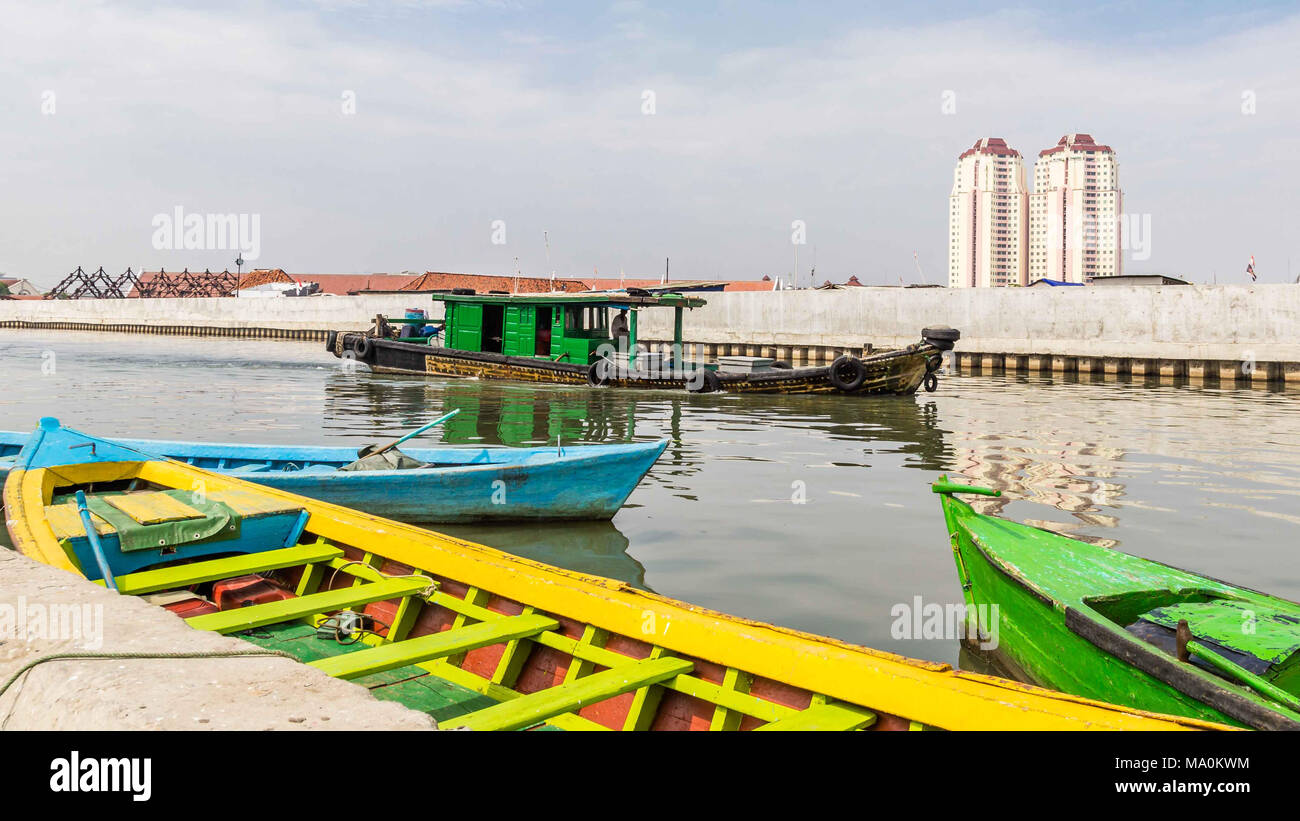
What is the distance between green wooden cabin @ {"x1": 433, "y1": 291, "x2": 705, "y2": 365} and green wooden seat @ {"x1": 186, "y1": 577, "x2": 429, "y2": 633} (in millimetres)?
16110

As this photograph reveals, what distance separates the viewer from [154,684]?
2.72 meters

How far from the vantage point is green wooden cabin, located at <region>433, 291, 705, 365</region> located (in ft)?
70.2

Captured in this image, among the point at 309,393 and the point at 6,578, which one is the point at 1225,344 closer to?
the point at 309,393

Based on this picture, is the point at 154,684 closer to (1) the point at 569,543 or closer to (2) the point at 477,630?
(2) the point at 477,630

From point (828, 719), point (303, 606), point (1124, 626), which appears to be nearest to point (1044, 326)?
point (1124, 626)

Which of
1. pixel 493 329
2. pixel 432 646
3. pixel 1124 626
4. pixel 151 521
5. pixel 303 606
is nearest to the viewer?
pixel 432 646

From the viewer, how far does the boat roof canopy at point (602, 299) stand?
20.5 meters

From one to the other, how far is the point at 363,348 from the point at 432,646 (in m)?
23.7

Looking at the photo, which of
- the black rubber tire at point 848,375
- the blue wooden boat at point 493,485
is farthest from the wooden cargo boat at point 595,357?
the blue wooden boat at point 493,485

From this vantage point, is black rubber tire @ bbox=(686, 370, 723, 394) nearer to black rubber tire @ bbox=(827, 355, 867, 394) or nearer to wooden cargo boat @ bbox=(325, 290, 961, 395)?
wooden cargo boat @ bbox=(325, 290, 961, 395)

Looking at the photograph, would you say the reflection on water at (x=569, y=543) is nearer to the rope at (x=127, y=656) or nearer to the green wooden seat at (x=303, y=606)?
the green wooden seat at (x=303, y=606)

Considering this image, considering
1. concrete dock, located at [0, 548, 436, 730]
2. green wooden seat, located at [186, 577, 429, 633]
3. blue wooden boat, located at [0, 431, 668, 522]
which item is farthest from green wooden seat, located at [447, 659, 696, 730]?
blue wooden boat, located at [0, 431, 668, 522]

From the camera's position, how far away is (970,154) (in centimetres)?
12512

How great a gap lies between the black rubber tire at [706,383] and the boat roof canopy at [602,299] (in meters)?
1.62
